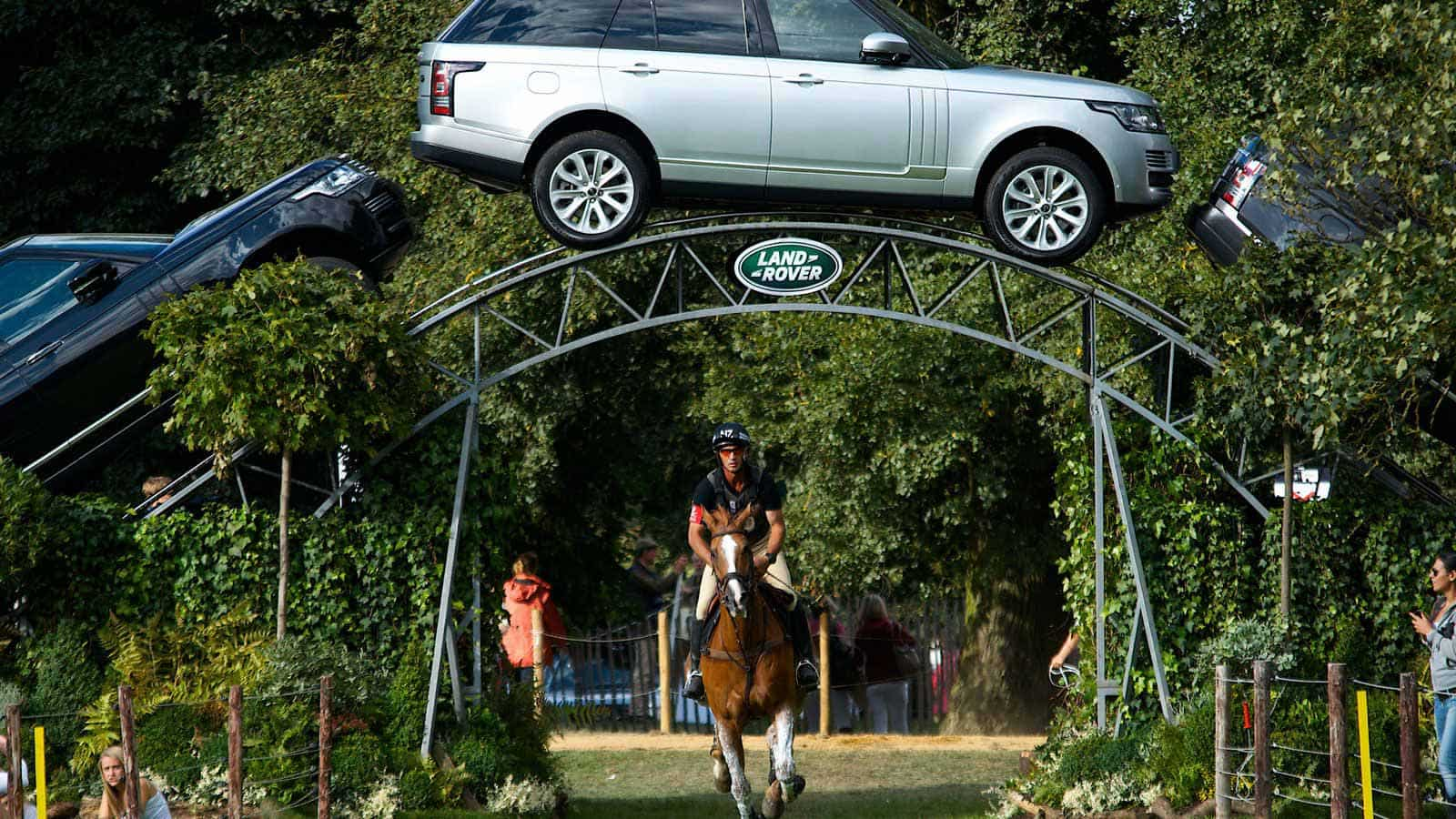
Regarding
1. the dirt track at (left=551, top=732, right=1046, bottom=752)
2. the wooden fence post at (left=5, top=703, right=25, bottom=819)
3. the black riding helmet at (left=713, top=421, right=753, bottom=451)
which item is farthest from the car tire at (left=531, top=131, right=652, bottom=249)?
the dirt track at (left=551, top=732, right=1046, bottom=752)

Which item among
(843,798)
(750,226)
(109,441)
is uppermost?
(750,226)

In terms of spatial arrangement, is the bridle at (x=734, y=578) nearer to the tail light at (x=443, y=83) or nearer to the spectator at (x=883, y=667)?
the tail light at (x=443, y=83)

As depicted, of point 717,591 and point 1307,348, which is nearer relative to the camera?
point 717,591

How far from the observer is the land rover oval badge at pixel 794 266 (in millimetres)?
13008

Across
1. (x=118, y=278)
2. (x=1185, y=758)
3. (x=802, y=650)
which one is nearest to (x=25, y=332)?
(x=118, y=278)

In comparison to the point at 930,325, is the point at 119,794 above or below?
below

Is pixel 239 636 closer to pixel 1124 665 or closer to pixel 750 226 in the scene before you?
pixel 750 226

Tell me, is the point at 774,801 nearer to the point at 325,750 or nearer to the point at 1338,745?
the point at 325,750

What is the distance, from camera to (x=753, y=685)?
35.7 feet

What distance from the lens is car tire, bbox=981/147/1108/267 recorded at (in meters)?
12.4

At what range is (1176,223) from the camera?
684 inches

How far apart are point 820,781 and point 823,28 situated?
21.9 feet

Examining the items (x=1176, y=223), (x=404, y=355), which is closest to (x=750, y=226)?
(x=404, y=355)

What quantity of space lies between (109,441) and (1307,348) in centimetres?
860
